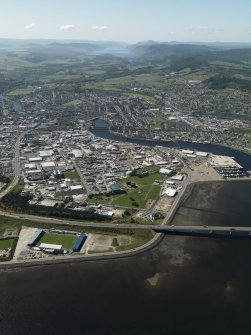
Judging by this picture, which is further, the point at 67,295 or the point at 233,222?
the point at 233,222

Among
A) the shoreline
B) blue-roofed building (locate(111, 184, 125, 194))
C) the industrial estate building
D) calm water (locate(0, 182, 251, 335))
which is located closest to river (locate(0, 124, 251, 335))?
calm water (locate(0, 182, 251, 335))

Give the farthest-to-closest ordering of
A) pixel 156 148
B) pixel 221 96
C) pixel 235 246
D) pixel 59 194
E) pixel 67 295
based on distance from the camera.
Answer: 1. pixel 221 96
2. pixel 156 148
3. pixel 59 194
4. pixel 235 246
5. pixel 67 295

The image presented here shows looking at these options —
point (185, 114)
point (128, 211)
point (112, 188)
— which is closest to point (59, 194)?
point (112, 188)

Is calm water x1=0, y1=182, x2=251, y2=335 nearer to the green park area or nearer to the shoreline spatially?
the shoreline

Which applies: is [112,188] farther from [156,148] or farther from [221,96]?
[221,96]

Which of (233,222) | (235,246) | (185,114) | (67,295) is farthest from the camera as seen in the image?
(185,114)

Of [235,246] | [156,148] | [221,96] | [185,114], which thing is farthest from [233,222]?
[221,96]

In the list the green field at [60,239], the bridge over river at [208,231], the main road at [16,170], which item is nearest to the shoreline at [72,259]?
the green field at [60,239]
